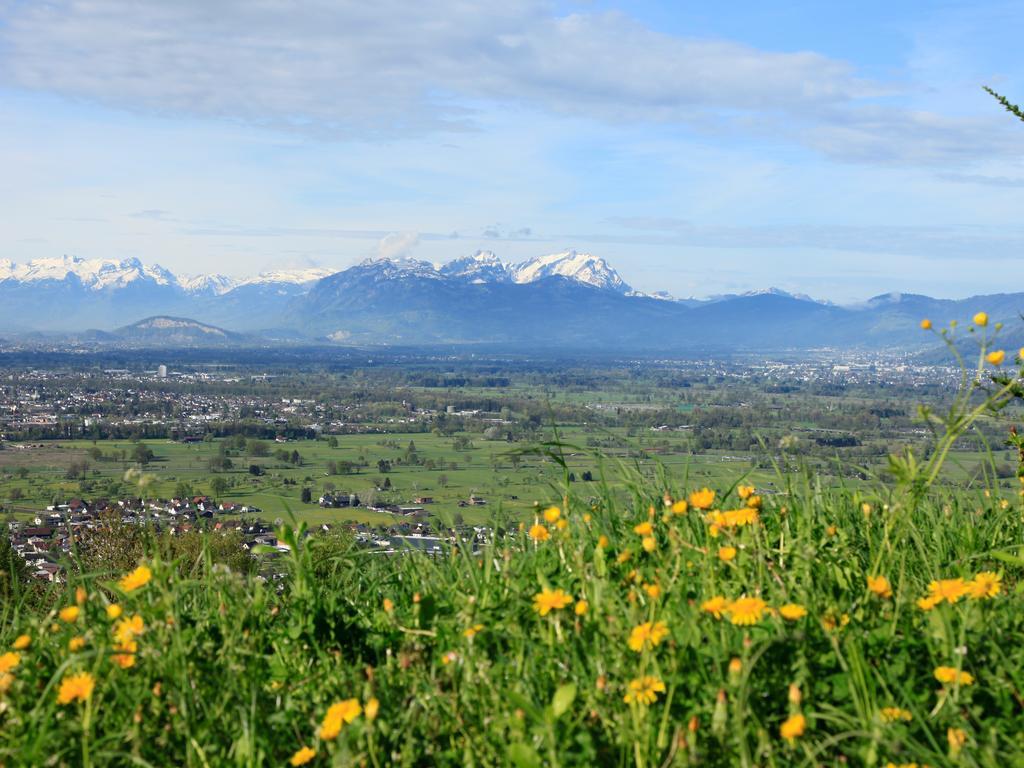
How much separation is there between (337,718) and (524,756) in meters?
0.40

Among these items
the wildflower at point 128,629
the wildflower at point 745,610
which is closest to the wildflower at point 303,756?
the wildflower at point 128,629

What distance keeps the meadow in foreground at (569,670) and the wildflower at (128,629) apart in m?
0.02

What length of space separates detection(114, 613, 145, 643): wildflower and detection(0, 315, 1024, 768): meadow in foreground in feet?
0.08

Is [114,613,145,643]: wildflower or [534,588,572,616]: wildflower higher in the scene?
[534,588,572,616]: wildflower

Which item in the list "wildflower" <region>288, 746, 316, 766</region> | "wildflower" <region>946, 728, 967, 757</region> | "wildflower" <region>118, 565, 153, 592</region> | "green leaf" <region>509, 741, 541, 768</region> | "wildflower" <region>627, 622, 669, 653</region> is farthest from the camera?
"wildflower" <region>118, 565, 153, 592</region>

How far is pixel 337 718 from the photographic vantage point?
2014 millimetres

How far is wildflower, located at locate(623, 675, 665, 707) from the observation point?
2.12 meters

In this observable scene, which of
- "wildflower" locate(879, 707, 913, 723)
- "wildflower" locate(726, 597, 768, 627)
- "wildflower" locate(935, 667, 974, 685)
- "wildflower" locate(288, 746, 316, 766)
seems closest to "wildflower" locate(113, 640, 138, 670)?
"wildflower" locate(288, 746, 316, 766)

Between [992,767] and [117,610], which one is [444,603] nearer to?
[117,610]

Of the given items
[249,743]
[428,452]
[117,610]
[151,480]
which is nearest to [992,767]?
[249,743]

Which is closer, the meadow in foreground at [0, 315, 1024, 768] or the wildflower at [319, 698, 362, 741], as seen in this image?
the wildflower at [319, 698, 362, 741]

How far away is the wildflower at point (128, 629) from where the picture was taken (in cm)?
245

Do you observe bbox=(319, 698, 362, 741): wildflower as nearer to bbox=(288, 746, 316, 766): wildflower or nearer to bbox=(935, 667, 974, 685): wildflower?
bbox=(288, 746, 316, 766): wildflower

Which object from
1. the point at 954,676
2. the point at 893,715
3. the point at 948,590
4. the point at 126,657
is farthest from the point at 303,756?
the point at 948,590
